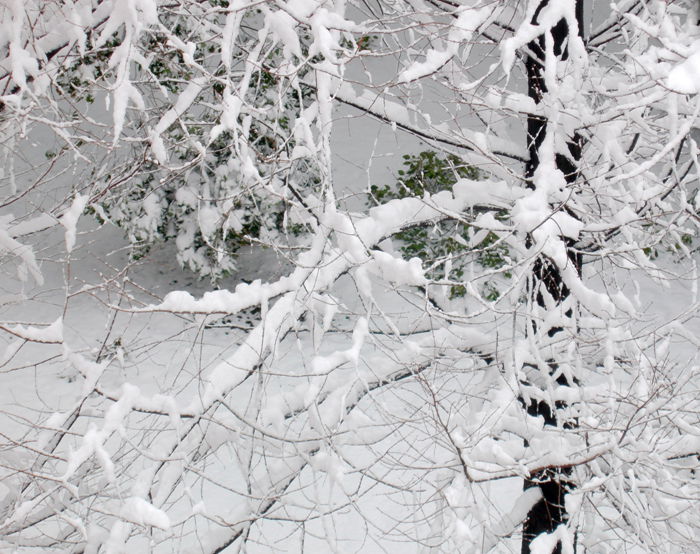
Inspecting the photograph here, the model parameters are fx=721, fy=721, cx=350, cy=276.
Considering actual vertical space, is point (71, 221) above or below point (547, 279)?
below

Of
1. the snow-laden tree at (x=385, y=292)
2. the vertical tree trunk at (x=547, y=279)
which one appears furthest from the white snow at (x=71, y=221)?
the vertical tree trunk at (x=547, y=279)

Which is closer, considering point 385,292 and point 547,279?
point 385,292

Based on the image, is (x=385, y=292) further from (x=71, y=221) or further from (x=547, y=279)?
(x=71, y=221)

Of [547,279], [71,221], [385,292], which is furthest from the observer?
[547,279]

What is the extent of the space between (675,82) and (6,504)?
10.7ft

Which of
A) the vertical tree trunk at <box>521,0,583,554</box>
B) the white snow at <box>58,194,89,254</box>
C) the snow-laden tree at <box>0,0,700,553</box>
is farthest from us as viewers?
the vertical tree trunk at <box>521,0,583,554</box>

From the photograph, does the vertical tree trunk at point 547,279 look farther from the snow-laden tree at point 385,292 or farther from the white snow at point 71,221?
the white snow at point 71,221

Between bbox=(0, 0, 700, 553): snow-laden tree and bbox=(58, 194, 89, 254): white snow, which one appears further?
bbox=(58, 194, 89, 254): white snow

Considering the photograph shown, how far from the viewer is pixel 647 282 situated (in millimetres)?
12336

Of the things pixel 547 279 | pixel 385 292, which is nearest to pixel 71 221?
pixel 385 292

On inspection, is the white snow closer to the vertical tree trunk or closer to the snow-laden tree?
the snow-laden tree

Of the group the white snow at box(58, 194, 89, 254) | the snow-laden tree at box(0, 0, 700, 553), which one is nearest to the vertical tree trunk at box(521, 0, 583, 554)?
the snow-laden tree at box(0, 0, 700, 553)

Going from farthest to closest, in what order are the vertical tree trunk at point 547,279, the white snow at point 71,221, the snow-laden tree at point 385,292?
the vertical tree trunk at point 547,279, the white snow at point 71,221, the snow-laden tree at point 385,292

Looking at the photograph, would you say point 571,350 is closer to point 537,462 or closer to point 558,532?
point 537,462
